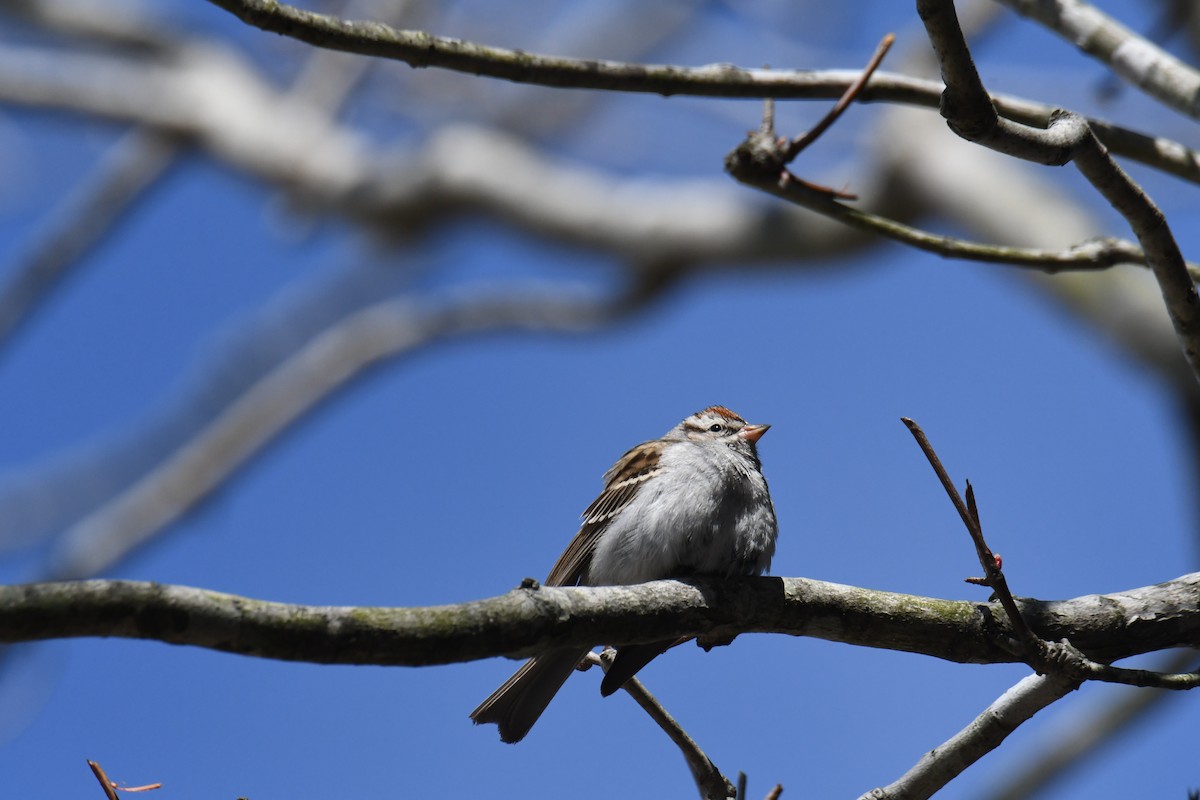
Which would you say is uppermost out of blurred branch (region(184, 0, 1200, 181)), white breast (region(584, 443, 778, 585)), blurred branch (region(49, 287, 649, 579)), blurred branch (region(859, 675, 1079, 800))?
blurred branch (region(49, 287, 649, 579))

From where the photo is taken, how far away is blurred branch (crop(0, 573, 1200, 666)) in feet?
7.30

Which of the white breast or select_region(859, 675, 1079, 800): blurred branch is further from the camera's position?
the white breast

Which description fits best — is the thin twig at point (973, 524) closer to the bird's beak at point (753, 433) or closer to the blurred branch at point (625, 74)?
the blurred branch at point (625, 74)

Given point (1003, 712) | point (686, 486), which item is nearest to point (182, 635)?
point (1003, 712)

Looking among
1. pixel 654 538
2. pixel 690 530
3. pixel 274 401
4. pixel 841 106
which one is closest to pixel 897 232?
pixel 841 106

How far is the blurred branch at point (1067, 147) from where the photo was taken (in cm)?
318

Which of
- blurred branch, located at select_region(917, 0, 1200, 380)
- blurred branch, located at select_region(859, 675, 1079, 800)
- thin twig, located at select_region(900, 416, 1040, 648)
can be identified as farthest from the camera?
blurred branch, located at select_region(859, 675, 1079, 800)

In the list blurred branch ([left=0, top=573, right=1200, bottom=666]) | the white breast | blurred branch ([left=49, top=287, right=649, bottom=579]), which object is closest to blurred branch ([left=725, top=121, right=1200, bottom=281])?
the white breast

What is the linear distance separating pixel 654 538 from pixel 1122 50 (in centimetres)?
254

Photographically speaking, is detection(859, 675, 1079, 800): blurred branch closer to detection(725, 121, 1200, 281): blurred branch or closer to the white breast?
the white breast

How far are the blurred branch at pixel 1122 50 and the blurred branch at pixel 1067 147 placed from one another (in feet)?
2.96

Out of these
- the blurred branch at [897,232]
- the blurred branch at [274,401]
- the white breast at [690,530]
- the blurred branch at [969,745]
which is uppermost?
the blurred branch at [274,401]

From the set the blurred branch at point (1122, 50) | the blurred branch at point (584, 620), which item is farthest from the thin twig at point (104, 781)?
the blurred branch at point (1122, 50)

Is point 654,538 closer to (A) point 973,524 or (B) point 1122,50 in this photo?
(A) point 973,524
